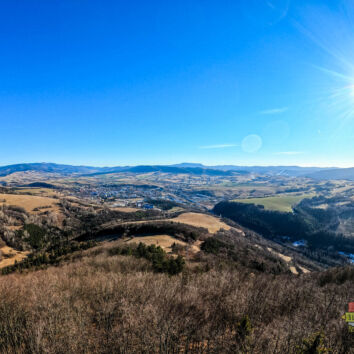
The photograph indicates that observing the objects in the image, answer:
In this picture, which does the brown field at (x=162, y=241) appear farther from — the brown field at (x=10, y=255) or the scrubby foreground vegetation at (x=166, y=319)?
the brown field at (x=10, y=255)

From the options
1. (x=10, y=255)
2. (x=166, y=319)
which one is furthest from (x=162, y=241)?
(x=10, y=255)

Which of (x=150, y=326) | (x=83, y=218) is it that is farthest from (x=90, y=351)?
(x=83, y=218)

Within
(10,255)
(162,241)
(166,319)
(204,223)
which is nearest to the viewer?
(166,319)

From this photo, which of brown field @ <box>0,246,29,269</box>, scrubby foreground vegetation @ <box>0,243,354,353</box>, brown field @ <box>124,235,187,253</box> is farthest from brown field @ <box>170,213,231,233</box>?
scrubby foreground vegetation @ <box>0,243,354,353</box>

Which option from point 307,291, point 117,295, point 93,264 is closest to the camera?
point 117,295

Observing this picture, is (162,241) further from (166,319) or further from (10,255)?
(10,255)

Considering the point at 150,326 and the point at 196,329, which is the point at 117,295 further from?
the point at 196,329
